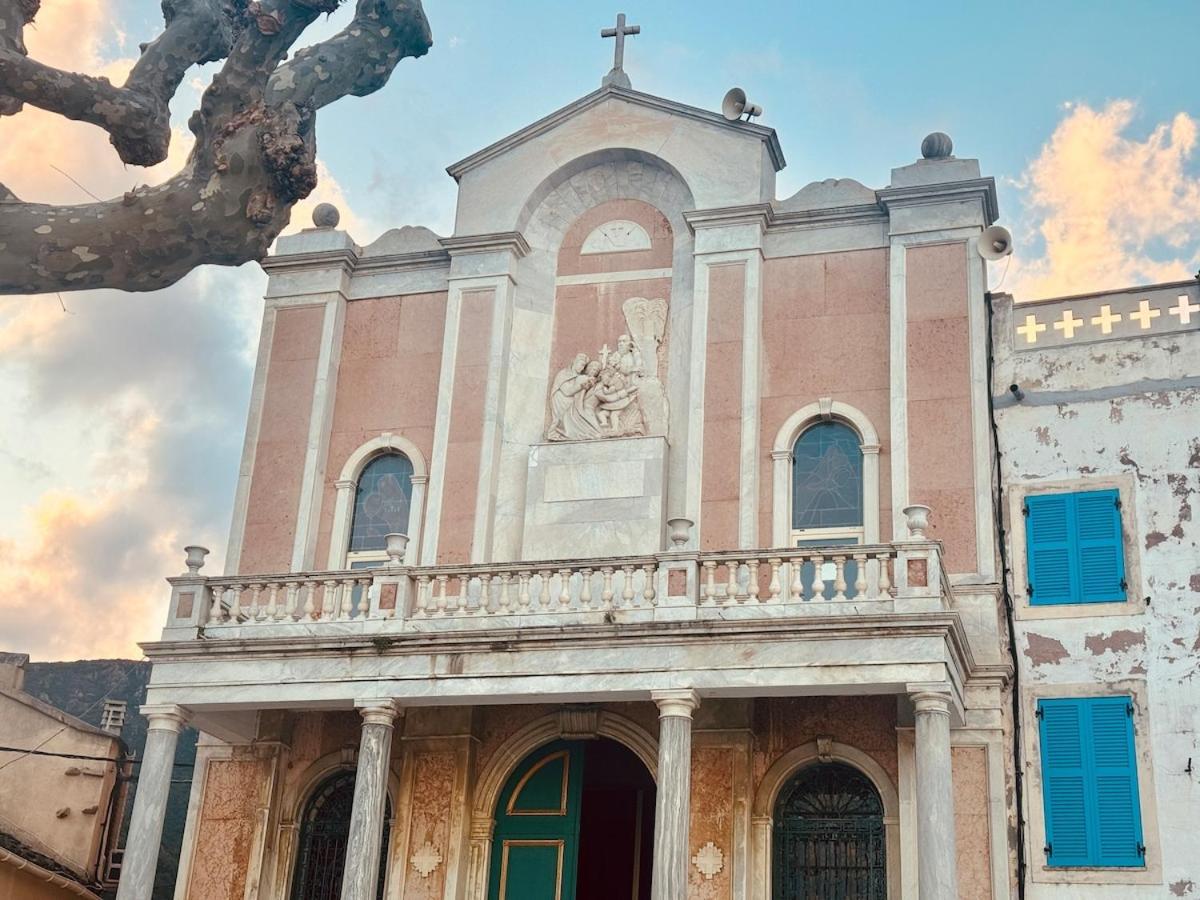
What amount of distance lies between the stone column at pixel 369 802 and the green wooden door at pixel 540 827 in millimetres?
2145

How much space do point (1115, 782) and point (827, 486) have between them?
14.9ft

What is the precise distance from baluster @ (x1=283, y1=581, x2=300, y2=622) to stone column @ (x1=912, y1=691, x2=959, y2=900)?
6639 mm

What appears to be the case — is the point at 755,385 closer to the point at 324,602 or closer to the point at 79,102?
the point at 324,602

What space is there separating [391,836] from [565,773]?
6.89ft

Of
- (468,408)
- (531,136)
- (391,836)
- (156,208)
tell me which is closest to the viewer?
(156,208)

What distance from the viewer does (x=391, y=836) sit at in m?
17.7

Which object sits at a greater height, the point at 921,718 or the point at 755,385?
the point at 755,385

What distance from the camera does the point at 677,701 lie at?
49.7 ft

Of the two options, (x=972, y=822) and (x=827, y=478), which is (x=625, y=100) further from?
(x=972, y=822)

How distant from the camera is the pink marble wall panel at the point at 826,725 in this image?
652 inches

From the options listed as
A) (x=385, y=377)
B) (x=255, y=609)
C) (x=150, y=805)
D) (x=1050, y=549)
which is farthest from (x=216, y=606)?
(x=1050, y=549)

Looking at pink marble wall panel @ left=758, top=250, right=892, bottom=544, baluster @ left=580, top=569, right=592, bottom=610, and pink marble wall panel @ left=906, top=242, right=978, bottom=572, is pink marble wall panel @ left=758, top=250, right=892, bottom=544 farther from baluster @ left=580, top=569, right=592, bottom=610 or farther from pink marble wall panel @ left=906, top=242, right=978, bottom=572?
baluster @ left=580, top=569, right=592, bottom=610

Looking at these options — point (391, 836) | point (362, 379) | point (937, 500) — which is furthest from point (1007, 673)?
point (362, 379)

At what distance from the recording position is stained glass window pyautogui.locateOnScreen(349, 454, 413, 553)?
64.6 feet
